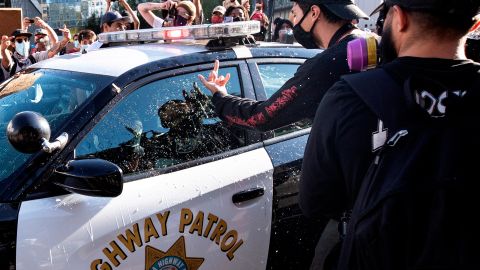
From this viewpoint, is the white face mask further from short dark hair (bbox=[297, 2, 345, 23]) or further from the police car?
short dark hair (bbox=[297, 2, 345, 23])

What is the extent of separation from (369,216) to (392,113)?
24 cm

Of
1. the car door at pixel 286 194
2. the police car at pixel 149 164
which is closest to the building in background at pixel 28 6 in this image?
the police car at pixel 149 164

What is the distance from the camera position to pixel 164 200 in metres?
2.21

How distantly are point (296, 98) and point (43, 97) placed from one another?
4.05ft

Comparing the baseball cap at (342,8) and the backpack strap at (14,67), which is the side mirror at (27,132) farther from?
the backpack strap at (14,67)

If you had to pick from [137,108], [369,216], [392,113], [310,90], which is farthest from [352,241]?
[137,108]

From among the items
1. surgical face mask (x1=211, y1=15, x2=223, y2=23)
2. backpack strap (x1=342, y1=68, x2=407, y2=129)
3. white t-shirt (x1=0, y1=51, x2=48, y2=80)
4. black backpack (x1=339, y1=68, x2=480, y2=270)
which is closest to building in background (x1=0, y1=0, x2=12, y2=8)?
white t-shirt (x1=0, y1=51, x2=48, y2=80)

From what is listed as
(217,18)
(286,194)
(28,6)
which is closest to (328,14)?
(286,194)

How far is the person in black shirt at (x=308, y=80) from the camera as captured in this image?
85.3 inches

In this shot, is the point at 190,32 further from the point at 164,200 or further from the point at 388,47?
A: the point at 388,47

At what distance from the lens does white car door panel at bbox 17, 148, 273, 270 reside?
1946 millimetres

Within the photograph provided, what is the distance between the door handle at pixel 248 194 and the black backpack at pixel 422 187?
46.5 inches

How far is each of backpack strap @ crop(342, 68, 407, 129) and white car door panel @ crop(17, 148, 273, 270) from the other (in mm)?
1169

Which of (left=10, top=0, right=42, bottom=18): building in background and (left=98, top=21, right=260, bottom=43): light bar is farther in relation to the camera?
(left=10, top=0, right=42, bottom=18): building in background
